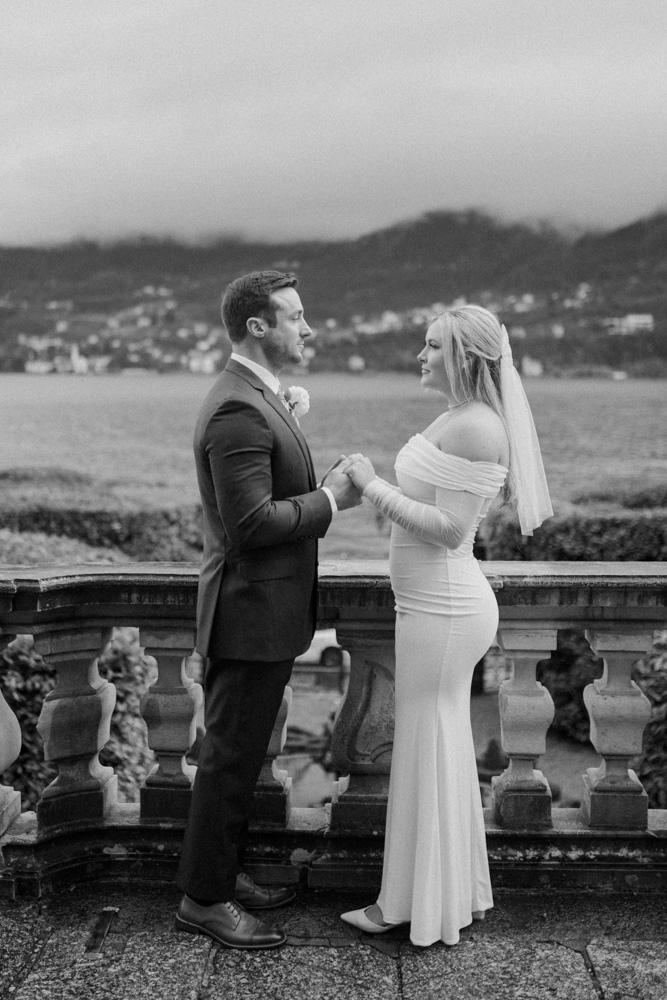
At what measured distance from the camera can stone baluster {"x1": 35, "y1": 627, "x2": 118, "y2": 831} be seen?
3.22 meters

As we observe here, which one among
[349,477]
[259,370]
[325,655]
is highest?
[259,370]

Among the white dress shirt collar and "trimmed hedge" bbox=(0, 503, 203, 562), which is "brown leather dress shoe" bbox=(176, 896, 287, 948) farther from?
"trimmed hedge" bbox=(0, 503, 203, 562)

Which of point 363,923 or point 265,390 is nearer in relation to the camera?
point 265,390

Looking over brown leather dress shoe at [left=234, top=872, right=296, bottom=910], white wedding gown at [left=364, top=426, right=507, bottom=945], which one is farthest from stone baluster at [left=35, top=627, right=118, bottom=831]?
white wedding gown at [left=364, top=426, right=507, bottom=945]

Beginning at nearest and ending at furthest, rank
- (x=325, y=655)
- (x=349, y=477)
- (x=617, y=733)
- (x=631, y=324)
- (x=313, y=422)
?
1. (x=349, y=477)
2. (x=617, y=733)
3. (x=325, y=655)
4. (x=631, y=324)
5. (x=313, y=422)

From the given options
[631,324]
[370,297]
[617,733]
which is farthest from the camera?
[370,297]

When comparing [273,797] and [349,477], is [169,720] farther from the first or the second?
[349,477]

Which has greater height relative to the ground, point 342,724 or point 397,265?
point 397,265

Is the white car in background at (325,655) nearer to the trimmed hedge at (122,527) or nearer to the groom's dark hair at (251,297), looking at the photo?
the trimmed hedge at (122,527)

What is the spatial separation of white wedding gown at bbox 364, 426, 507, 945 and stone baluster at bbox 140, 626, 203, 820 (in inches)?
28.8

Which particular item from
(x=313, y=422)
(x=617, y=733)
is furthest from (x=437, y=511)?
(x=313, y=422)

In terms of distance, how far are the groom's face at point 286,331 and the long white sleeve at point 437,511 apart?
0.44m

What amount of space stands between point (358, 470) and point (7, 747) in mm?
1490

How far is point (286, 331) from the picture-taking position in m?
2.81
